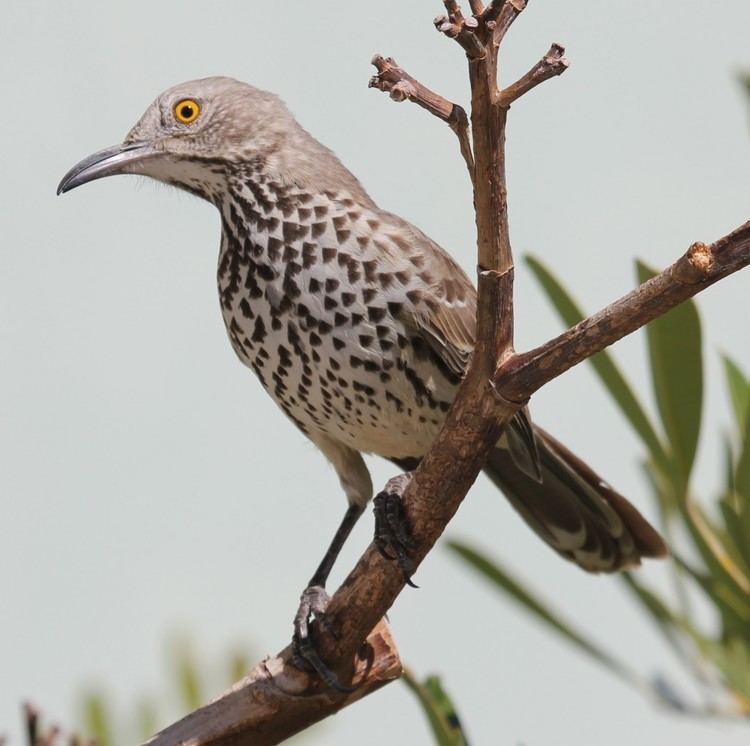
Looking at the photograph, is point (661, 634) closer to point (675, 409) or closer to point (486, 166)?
point (675, 409)

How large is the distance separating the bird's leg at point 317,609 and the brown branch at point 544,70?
5.94 feet

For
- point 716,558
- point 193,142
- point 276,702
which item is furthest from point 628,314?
point 193,142

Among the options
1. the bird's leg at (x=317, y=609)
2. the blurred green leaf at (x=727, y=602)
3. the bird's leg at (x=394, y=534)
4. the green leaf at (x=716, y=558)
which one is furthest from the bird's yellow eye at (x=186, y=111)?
the blurred green leaf at (x=727, y=602)

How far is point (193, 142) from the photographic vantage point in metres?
5.09

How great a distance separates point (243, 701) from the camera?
4.13 meters

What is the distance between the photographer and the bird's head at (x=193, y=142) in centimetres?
504

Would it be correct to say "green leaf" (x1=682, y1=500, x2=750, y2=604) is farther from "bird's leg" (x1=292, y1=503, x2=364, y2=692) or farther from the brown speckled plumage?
"bird's leg" (x1=292, y1=503, x2=364, y2=692)

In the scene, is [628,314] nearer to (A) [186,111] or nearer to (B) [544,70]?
(B) [544,70]

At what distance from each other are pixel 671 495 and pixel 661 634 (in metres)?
0.46

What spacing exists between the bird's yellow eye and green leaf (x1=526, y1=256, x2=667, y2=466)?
5.28 feet

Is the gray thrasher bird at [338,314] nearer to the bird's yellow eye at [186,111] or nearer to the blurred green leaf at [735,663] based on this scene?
the bird's yellow eye at [186,111]

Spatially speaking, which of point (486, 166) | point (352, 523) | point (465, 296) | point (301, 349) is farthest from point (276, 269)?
Answer: point (486, 166)

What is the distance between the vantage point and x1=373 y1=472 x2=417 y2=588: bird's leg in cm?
384

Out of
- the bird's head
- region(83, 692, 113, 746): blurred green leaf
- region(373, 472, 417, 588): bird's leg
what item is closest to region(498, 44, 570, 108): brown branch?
region(373, 472, 417, 588): bird's leg
